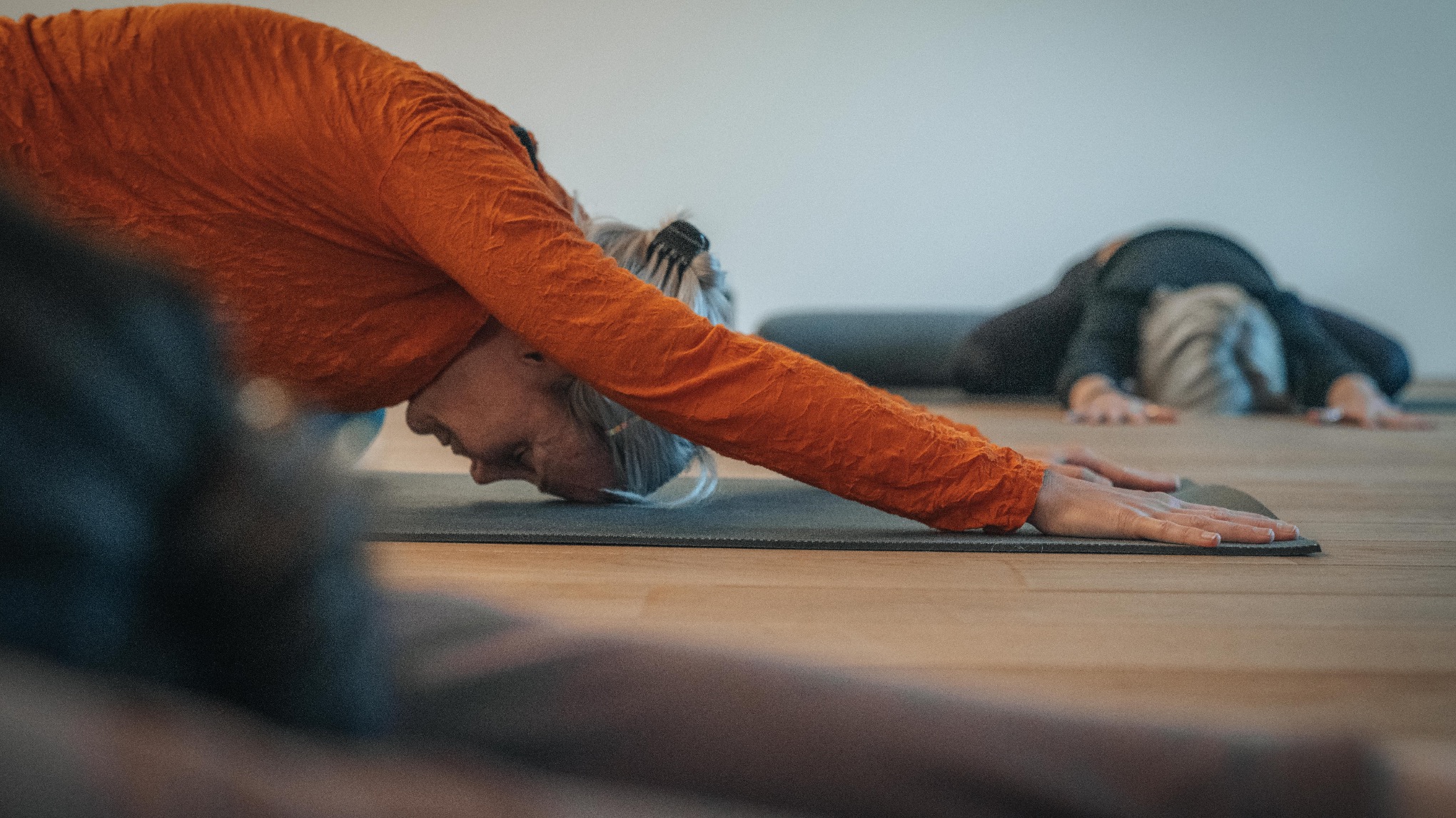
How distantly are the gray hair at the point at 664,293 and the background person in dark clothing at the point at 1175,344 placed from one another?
172 cm

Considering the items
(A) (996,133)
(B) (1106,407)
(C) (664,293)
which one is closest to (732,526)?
(C) (664,293)

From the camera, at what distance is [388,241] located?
1135 mm

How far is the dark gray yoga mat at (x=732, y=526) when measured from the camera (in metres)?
1.14

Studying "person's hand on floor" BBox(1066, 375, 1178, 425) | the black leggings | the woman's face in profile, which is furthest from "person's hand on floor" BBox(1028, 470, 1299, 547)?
the black leggings

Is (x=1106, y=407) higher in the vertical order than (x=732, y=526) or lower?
lower

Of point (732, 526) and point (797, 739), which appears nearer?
point (797, 739)

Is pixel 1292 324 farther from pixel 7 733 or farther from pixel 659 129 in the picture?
pixel 7 733

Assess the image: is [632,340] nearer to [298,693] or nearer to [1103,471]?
[298,693]

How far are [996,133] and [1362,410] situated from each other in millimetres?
2284

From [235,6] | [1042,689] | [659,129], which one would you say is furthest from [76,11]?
[659,129]

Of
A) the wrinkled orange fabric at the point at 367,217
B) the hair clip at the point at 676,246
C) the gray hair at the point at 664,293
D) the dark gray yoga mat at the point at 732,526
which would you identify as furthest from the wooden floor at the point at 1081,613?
the hair clip at the point at 676,246

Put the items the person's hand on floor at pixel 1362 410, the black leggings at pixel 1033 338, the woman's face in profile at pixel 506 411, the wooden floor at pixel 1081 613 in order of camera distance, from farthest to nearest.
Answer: the black leggings at pixel 1033 338, the person's hand on floor at pixel 1362 410, the woman's face in profile at pixel 506 411, the wooden floor at pixel 1081 613

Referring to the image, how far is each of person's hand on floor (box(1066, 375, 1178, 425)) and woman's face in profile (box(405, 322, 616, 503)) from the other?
5.95 ft

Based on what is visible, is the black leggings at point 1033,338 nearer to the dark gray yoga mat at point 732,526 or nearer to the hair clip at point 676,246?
the dark gray yoga mat at point 732,526
